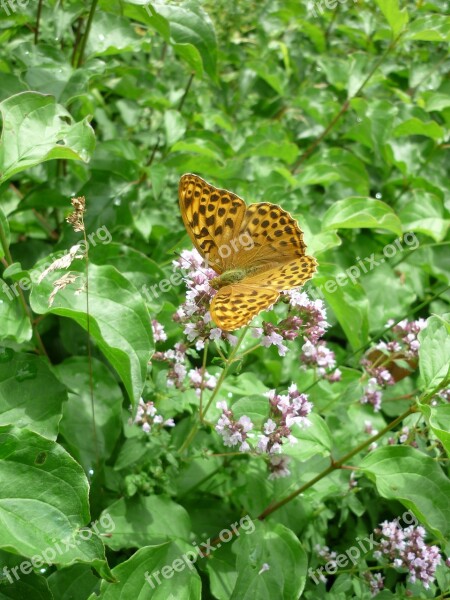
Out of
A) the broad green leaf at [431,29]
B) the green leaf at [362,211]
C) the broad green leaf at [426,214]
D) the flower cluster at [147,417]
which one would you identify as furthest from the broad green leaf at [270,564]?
the broad green leaf at [431,29]

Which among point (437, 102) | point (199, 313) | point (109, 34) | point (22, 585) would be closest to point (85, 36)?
point (109, 34)

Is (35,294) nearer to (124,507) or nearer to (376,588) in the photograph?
(124,507)

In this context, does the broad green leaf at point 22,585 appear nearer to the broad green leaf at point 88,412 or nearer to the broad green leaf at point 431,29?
the broad green leaf at point 88,412

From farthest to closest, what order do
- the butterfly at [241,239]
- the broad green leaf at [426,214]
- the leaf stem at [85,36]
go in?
the broad green leaf at [426,214] < the leaf stem at [85,36] < the butterfly at [241,239]

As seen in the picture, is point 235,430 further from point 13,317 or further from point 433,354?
point 13,317

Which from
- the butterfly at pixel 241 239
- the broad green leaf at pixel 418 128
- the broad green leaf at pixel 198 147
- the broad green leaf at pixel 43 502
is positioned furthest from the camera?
the broad green leaf at pixel 418 128
